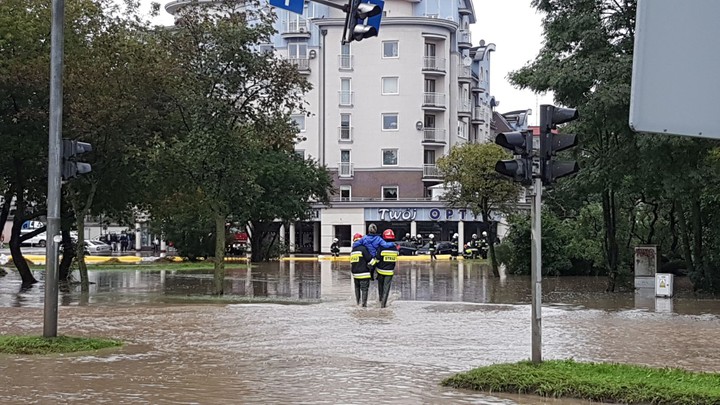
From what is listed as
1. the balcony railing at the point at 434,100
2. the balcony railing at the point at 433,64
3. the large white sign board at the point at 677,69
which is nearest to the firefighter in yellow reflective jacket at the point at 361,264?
the large white sign board at the point at 677,69

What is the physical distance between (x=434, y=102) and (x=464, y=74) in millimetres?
6216

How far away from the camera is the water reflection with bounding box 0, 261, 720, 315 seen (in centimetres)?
2548

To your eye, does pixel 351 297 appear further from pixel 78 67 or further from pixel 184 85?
pixel 78 67

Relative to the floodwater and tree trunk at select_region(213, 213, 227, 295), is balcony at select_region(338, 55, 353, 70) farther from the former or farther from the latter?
tree trunk at select_region(213, 213, 227, 295)

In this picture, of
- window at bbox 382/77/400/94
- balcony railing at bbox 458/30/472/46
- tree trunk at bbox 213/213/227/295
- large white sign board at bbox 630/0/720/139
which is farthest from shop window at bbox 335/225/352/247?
large white sign board at bbox 630/0/720/139

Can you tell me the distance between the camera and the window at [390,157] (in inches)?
2963

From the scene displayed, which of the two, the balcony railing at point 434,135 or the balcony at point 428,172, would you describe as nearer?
the balcony at point 428,172

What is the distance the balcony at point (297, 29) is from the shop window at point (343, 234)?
1581cm

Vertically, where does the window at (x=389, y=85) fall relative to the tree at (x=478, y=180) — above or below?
above

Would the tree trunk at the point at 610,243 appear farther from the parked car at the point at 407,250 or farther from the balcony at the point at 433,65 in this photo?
the balcony at the point at 433,65

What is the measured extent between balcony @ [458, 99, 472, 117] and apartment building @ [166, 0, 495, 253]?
3.41 m

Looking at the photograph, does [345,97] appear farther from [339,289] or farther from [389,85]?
[339,289]

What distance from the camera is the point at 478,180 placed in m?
38.4

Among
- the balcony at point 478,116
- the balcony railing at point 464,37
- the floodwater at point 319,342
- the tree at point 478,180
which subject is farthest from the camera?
the balcony at point 478,116
